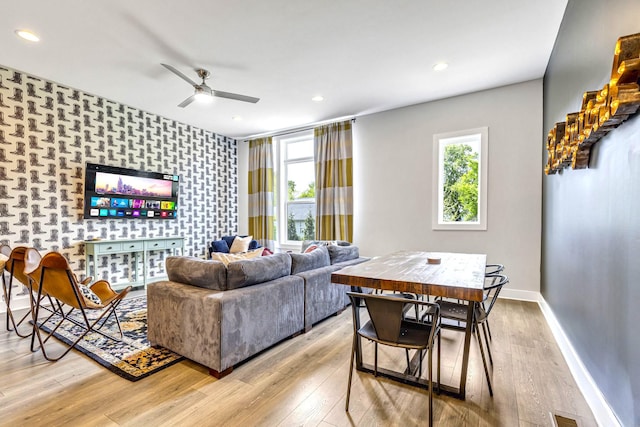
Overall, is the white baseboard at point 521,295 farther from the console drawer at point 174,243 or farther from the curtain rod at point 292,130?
the console drawer at point 174,243

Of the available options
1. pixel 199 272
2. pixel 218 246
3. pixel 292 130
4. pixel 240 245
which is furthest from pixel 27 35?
pixel 292 130

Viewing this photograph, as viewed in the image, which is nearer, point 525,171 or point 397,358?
point 397,358

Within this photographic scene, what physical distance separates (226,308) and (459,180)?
12.7 feet

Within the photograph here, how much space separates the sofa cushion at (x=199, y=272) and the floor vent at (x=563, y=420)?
2199 millimetres

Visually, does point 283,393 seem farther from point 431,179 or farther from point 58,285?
point 431,179

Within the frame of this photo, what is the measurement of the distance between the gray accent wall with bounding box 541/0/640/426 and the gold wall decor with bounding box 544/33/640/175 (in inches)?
2.3

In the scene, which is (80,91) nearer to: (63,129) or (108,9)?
(63,129)

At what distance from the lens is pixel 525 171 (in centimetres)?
396

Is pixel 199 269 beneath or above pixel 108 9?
beneath

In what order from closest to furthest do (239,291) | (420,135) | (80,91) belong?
(239,291)
(80,91)
(420,135)

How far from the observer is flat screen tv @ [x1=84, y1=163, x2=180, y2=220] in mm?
4309

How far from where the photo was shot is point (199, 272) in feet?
7.63

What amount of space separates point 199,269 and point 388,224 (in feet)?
11.1

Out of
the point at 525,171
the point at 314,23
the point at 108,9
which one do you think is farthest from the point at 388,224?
the point at 108,9
